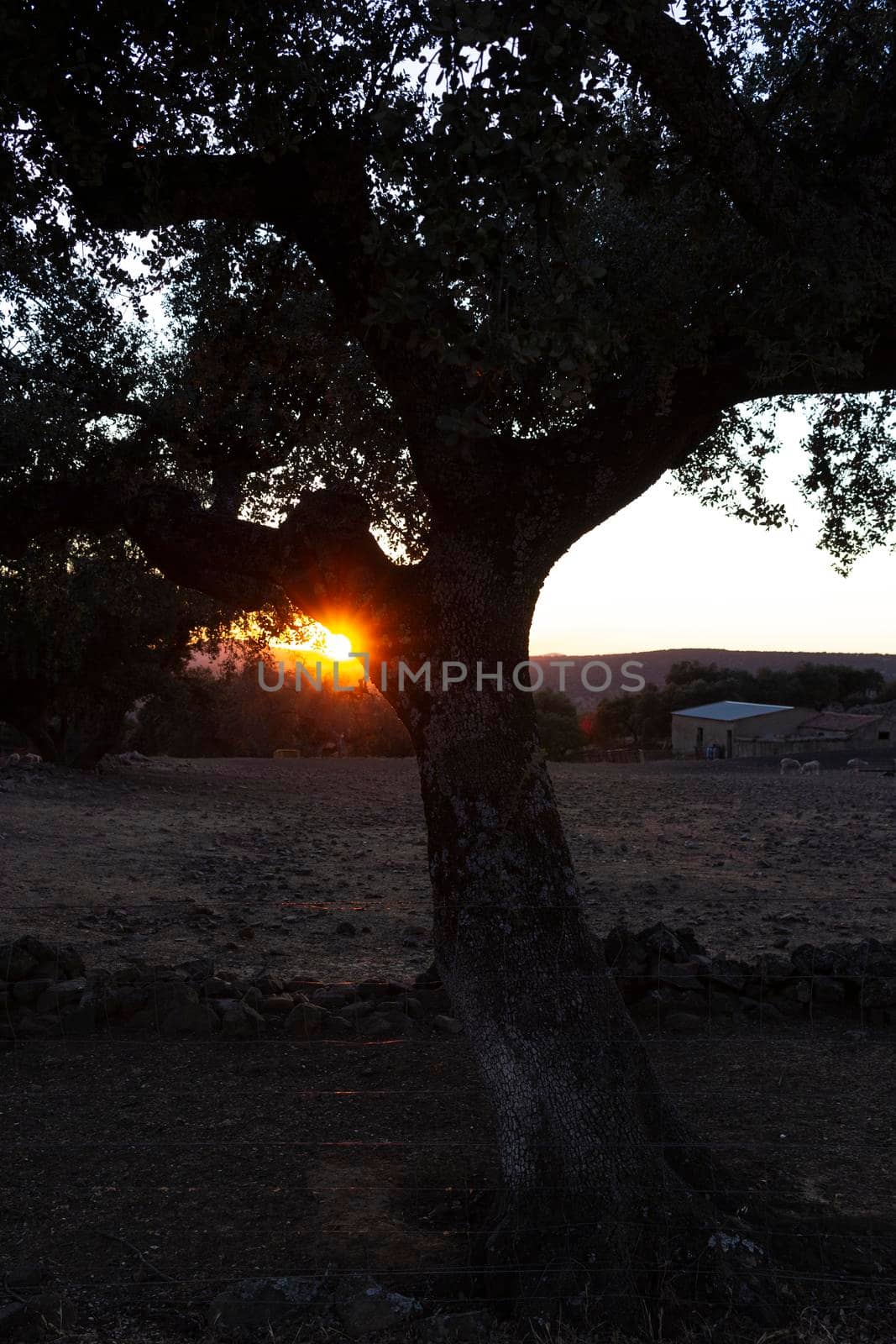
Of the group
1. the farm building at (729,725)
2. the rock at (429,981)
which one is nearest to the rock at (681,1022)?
the rock at (429,981)

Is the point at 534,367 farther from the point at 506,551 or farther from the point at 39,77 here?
the point at 39,77

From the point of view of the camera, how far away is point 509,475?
5.44 m

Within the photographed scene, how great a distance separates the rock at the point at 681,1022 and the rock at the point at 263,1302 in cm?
401

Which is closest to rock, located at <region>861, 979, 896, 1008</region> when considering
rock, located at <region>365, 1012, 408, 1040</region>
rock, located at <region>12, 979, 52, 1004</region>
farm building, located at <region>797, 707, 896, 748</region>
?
rock, located at <region>365, 1012, 408, 1040</region>

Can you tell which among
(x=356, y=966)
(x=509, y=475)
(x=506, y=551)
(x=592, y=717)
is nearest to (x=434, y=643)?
(x=506, y=551)

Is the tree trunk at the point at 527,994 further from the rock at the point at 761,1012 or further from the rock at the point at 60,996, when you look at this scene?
the rock at the point at 60,996

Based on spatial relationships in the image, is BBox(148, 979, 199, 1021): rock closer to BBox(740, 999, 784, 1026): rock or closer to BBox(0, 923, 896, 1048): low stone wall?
BBox(0, 923, 896, 1048): low stone wall

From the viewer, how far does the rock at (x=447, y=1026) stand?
7.54 meters

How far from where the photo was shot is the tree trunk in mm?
4684

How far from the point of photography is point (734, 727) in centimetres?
4544

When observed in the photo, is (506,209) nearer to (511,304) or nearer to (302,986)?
(511,304)

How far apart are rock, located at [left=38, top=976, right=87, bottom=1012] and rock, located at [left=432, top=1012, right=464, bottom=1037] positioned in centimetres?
264

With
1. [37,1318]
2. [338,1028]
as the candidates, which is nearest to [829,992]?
[338,1028]

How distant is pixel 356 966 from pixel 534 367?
557 centimetres
